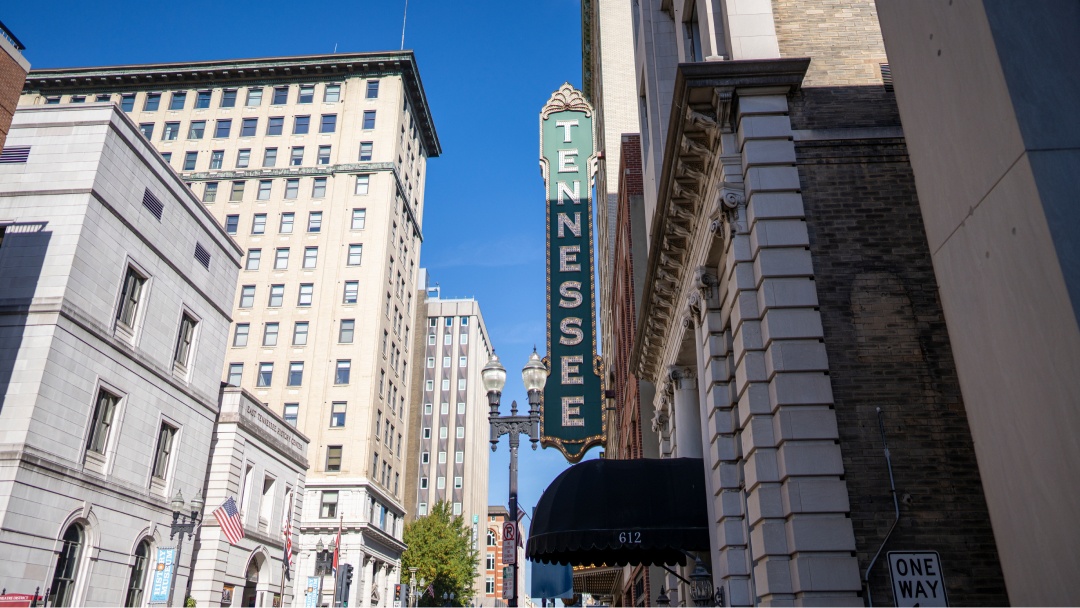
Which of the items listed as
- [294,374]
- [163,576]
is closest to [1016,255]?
[163,576]

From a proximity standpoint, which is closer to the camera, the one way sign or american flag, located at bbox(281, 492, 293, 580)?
the one way sign

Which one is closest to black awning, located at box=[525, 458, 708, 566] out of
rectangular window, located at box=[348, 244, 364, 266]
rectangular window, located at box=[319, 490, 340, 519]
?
rectangular window, located at box=[319, 490, 340, 519]

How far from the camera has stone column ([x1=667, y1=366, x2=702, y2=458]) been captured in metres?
17.5

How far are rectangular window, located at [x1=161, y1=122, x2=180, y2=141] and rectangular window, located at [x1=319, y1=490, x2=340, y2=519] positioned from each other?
38282mm

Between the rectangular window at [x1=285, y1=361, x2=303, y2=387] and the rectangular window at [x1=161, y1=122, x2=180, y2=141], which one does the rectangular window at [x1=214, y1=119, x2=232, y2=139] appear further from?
the rectangular window at [x1=285, y1=361, x2=303, y2=387]

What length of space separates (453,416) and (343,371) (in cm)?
5378

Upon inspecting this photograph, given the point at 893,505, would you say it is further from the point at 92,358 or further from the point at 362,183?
the point at 362,183

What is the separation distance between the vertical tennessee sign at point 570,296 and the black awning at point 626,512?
56.9 ft

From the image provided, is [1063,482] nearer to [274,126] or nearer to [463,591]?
[463,591]

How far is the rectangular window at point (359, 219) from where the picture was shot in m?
66.1

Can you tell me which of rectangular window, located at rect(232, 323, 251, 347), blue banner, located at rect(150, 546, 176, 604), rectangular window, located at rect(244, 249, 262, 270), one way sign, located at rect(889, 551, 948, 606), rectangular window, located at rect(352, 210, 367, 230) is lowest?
one way sign, located at rect(889, 551, 948, 606)

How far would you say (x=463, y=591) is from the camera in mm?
62969

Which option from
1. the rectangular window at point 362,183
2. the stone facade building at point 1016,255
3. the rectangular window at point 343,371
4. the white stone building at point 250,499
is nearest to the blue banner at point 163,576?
the white stone building at point 250,499

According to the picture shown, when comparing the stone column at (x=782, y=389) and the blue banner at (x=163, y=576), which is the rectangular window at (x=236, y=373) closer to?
the blue banner at (x=163, y=576)
